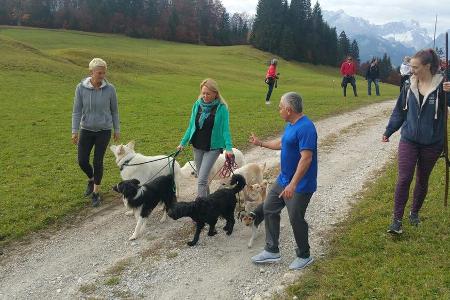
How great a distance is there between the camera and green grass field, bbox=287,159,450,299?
5207mm

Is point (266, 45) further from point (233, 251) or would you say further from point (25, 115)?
point (233, 251)

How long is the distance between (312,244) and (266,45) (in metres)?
83.4

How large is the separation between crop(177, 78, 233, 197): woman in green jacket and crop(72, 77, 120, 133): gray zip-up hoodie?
6.59 feet

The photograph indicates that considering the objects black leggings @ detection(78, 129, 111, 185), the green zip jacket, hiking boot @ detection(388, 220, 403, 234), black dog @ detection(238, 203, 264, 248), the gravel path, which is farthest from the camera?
black leggings @ detection(78, 129, 111, 185)

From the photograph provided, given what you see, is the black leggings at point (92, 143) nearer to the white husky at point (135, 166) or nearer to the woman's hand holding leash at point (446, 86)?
the white husky at point (135, 166)

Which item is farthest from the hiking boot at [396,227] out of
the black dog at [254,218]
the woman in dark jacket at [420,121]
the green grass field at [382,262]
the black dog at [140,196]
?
the black dog at [140,196]

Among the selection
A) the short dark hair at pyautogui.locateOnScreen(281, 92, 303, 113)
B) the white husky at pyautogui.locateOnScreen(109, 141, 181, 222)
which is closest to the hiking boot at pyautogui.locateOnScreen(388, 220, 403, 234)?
the short dark hair at pyautogui.locateOnScreen(281, 92, 303, 113)

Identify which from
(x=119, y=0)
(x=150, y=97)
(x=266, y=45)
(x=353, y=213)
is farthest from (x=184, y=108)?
(x=119, y=0)

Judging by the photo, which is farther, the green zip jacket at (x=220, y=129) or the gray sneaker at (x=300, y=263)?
the green zip jacket at (x=220, y=129)

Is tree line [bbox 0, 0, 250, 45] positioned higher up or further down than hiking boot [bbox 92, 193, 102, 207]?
higher up

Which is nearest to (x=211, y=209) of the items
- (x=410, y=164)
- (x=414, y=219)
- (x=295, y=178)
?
(x=295, y=178)

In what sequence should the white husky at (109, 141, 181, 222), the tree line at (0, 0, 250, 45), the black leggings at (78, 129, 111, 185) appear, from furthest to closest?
the tree line at (0, 0, 250, 45), the black leggings at (78, 129, 111, 185), the white husky at (109, 141, 181, 222)

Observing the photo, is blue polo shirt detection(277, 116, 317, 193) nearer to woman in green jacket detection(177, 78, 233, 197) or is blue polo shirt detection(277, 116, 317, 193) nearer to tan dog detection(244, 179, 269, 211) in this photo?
woman in green jacket detection(177, 78, 233, 197)

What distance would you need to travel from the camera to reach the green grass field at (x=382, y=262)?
5207mm
